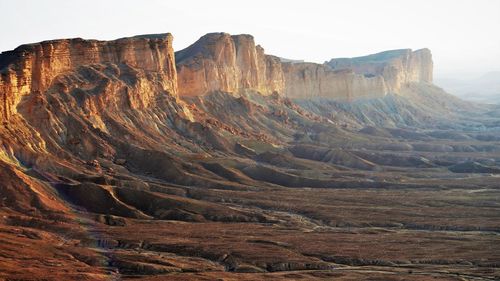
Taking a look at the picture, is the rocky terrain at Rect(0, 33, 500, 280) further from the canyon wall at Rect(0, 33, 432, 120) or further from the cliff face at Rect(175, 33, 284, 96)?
the cliff face at Rect(175, 33, 284, 96)

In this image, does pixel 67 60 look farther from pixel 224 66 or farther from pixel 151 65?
pixel 224 66

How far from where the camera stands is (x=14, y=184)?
83.7 m

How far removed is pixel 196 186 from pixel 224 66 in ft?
206

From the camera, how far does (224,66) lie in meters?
166

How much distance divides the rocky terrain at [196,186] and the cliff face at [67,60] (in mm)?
260

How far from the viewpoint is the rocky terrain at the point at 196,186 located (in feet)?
231

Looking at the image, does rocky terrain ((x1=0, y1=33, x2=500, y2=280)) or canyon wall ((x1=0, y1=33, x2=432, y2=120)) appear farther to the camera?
canyon wall ((x1=0, y1=33, x2=432, y2=120))

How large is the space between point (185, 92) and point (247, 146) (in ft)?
71.6

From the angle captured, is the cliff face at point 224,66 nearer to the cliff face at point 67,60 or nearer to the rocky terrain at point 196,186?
the rocky terrain at point 196,186

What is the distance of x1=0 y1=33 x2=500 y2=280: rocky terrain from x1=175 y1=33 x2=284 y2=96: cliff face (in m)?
0.49

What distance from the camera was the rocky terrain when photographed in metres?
70.4

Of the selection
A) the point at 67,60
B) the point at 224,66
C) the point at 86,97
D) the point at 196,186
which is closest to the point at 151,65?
the point at 67,60

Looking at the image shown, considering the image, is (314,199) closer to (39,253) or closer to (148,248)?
(148,248)

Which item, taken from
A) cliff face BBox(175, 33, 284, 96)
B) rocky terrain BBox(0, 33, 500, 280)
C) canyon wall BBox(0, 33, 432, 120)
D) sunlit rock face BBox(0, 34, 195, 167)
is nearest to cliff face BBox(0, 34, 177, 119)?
canyon wall BBox(0, 33, 432, 120)
